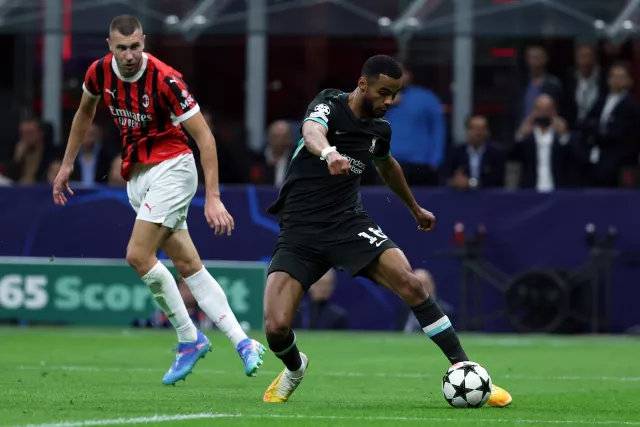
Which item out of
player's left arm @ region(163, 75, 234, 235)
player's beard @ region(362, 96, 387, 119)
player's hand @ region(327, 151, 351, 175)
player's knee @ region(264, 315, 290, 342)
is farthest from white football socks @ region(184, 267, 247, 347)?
player's hand @ region(327, 151, 351, 175)

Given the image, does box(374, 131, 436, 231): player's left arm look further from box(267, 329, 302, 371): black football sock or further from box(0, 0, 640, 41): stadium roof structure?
box(0, 0, 640, 41): stadium roof structure

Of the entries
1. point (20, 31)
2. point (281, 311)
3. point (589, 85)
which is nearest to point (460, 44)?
point (589, 85)

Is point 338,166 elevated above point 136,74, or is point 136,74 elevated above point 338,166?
point 136,74

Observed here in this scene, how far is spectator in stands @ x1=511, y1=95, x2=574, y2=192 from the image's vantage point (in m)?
16.2

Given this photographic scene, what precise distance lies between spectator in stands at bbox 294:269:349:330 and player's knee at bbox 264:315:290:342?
773cm

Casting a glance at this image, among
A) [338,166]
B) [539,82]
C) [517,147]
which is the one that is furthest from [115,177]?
[338,166]

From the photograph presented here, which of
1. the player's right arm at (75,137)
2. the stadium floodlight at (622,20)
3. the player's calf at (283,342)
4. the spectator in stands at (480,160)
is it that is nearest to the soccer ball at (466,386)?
the player's calf at (283,342)

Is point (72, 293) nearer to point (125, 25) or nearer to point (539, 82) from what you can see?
point (539, 82)

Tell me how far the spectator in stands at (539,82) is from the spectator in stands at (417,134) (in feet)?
4.14

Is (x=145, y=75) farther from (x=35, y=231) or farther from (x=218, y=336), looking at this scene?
(x=35, y=231)

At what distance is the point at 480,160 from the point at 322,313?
8.03 feet

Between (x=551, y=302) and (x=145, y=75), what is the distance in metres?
7.24

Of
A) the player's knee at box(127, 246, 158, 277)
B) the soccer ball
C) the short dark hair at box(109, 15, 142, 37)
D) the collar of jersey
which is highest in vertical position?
the short dark hair at box(109, 15, 142, 37)

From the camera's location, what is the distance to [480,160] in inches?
655
